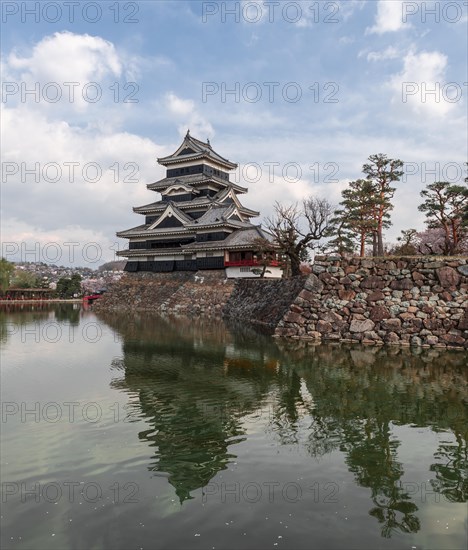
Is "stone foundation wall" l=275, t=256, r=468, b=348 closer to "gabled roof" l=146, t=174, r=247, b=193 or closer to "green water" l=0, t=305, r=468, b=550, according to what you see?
"green water" l=0, t=305, r=468, b=550

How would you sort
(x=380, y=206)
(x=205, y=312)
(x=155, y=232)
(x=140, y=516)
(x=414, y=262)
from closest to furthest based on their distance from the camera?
(x=140, y=516) → (x=414, y=262) → (x=380, y=206) → (x=205, y=312) → (x=155, y=232)

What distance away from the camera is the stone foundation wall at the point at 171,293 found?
121 feet

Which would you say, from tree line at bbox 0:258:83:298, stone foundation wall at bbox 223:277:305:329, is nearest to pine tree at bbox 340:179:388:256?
stone foundation wall at bbox 223:277:305:329

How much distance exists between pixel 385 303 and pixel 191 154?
34.3m

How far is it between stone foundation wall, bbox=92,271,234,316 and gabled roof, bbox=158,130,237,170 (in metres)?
13.0

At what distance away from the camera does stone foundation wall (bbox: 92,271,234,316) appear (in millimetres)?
36812

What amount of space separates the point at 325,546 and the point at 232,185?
43599mm

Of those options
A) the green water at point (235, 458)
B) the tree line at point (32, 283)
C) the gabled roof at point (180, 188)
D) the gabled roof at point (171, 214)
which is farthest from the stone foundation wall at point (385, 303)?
the tree line at point (32, 283)

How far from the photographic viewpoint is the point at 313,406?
7.89m

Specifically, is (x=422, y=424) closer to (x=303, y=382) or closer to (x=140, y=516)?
(x=303, y=382)

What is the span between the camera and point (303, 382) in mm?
9820

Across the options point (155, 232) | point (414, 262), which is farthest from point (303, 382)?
point (155, 232)

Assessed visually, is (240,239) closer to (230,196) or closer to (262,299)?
(230,196)

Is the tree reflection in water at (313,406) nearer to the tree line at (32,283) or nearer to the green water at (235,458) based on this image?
the green water at (235,458)
